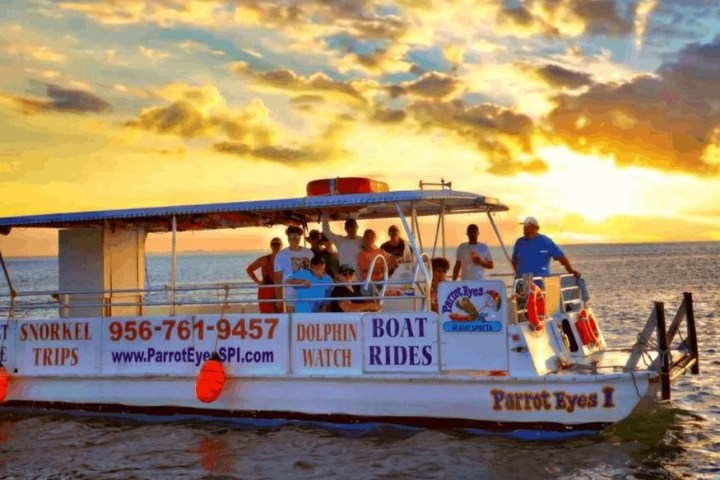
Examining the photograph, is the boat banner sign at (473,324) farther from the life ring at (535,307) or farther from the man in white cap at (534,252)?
the man in white cap at (534,252)

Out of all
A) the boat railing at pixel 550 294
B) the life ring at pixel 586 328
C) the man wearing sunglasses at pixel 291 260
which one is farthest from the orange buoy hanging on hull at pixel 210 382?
the life ring at pixel 586 328

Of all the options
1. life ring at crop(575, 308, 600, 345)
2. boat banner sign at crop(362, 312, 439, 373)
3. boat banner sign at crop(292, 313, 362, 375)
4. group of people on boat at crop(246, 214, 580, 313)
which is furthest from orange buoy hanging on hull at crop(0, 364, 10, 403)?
life ring at crop(575, 308, 600, 345)

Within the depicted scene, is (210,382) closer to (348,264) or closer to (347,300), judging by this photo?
(347,300)

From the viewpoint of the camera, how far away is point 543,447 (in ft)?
33.3

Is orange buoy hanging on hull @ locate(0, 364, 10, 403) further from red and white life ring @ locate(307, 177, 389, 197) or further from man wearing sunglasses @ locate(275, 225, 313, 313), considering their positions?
red and white life ring @ locate(307, 177, 389, 197)

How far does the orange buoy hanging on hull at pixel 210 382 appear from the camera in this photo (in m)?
11.4

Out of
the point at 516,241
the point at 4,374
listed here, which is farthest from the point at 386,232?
the point at 4,374

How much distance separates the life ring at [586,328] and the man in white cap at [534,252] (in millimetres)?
767

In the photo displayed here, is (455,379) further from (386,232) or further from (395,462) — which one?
(386,232)

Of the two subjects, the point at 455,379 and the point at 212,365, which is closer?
the point at 455,379

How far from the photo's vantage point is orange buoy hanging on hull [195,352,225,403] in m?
11.4

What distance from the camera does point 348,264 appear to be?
1238cm

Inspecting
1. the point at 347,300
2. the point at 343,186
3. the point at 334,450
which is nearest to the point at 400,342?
the point at 347,300

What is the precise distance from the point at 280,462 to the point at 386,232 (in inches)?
184
